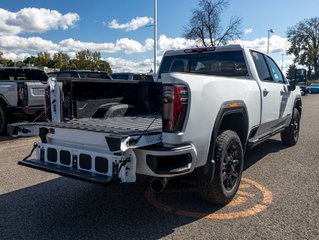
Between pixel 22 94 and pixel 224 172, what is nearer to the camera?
pixel 224 172

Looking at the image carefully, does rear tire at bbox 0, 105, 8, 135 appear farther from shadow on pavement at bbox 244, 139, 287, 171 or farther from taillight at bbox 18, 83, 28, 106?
shadow on pavement at bbox 244, 139, 287, 171

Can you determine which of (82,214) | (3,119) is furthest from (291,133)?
(3,119)

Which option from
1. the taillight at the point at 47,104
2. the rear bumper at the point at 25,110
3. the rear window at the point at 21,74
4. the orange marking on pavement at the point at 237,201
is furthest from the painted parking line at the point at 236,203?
the rear window at the point at 21,74

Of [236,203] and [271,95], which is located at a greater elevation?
[271,95]

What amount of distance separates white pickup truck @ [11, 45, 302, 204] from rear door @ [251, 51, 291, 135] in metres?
0.03

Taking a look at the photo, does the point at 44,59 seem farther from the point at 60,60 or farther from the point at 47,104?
the point at 47,104

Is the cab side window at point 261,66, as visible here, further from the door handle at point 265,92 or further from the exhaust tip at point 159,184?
the exhaust tip at point 159,184

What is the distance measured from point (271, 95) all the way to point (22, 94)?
5.86 meters

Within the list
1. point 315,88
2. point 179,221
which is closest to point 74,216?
point 179,221

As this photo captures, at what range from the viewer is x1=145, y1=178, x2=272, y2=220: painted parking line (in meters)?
3.73

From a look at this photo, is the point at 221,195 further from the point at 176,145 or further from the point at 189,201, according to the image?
the point at 176,145

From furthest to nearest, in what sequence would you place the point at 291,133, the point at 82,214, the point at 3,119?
the point at 3,119 → the point at 291,133 → the point at 82,214

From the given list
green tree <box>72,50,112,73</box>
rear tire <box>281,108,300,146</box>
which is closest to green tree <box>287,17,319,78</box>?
green tree <box>72,50,112,73</box>

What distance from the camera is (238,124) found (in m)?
4.35
